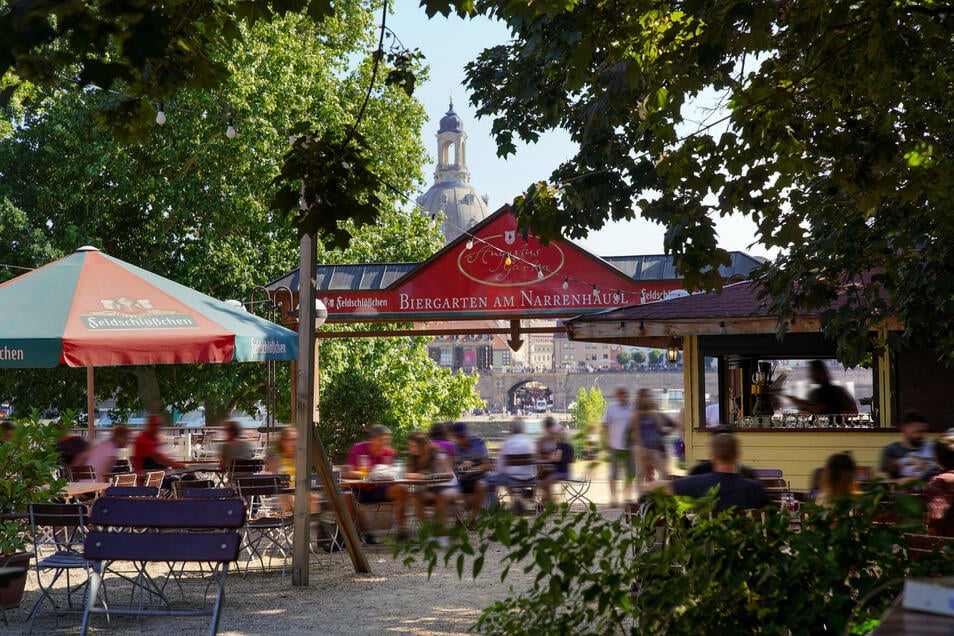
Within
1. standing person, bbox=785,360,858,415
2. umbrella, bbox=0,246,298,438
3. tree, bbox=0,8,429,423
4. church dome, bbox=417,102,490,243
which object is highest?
church dome, bbox=417,102,490,243

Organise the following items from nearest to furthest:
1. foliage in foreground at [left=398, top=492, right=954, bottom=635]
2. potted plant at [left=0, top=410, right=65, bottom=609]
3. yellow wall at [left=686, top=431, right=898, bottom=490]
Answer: foliage in foreground at [left=398, top=492, right=954, bottom=635], potted plant at [left=0, top=410, right=65, bottom=609], yellow wall at [left=686, top=431, right=898, bottom=490]

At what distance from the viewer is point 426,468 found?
34.2ft

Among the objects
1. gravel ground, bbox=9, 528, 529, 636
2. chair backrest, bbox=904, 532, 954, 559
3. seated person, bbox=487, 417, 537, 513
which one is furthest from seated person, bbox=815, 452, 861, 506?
seated person, bbox=487, 417, 537, 513

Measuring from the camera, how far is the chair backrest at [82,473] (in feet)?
35.2

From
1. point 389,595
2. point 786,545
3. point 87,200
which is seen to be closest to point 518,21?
point 389,595

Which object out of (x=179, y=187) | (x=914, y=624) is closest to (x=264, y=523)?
(x=914, y=624)

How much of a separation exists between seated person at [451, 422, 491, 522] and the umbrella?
2.30 metres

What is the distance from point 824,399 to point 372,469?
212 inches

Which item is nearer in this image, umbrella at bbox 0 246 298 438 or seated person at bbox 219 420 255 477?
umbrella at bbox 0 246 298 438

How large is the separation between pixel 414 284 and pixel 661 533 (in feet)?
36.6

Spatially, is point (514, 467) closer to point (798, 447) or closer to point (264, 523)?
point (798, 447)

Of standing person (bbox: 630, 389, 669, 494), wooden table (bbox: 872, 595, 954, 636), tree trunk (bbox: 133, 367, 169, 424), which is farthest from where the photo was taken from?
tree trunk (bbox: 133, 367, 169, 424)

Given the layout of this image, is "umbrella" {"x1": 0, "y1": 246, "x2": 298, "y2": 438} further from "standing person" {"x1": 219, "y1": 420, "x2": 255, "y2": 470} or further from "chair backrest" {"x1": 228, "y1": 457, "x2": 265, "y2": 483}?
"standing person" {"x1": 219, "y1": 420, "x2": 255, "y2": 470}

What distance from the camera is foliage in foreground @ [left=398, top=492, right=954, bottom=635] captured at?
2988mm
